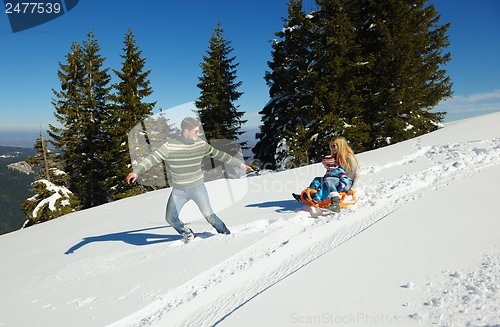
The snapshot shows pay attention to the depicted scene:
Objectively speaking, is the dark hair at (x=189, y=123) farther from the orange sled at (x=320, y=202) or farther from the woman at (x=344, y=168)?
the woman at (x=344, y=168)

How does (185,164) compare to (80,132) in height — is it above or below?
below

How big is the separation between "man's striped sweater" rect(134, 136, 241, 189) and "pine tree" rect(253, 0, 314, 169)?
1219cm

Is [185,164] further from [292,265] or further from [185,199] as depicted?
[292,265]

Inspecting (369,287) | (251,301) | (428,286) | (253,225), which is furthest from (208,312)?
(253,225)

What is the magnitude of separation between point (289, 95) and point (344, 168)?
16112 mm

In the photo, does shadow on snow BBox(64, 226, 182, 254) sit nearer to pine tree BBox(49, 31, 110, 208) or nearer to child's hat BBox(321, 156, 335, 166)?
child's hat BBox(321, 156, 335, 166)

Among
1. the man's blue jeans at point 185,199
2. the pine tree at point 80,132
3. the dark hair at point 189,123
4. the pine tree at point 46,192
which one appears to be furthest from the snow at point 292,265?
the pine tree at point 80,132

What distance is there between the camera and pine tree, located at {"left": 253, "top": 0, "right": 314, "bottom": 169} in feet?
54.0

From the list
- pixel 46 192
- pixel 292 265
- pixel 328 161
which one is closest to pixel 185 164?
pixel 292 265

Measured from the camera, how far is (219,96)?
69.3 feet

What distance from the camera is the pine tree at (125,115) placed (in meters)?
17.9

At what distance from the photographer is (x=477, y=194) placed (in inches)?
156

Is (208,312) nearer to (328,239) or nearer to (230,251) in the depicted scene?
(230,251)

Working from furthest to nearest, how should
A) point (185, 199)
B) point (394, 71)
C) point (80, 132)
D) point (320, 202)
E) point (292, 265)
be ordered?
1. point (80, 132)
2. point (394, 71)
3. point (320, 202)
4. point (185, 199)
5. point (292, 265)
